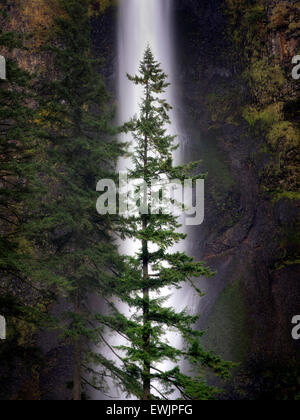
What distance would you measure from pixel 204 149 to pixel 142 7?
36.3 ft

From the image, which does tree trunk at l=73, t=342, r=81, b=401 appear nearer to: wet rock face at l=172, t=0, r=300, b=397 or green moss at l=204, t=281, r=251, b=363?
green moss at l=204, t=281, r=251, b=363

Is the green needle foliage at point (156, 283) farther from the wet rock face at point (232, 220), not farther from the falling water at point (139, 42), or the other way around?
the falling water at point (139, 42)

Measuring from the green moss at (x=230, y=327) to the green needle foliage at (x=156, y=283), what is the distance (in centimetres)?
572

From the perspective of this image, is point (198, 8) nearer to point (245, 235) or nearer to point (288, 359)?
point (245, 235)

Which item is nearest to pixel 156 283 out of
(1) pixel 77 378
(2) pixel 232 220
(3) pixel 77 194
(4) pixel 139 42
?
(3) pixel 77 194

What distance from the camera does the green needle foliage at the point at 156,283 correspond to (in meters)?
6.86

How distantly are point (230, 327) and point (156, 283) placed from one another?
7.47 metres

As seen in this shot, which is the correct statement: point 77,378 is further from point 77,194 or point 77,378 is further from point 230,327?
point 230,327

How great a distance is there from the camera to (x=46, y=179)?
687 inches

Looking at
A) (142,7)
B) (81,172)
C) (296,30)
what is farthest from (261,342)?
(142,7)

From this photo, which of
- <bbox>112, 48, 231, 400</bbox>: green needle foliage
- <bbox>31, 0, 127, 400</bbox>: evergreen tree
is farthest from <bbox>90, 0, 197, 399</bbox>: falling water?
<bbox>112, 48, 231, 400</bbox>: green needle foliage

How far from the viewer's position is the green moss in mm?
13297

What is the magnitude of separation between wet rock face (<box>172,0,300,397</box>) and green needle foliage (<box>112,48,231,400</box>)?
19.5ft

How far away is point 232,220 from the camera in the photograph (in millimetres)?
17172
